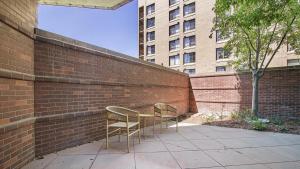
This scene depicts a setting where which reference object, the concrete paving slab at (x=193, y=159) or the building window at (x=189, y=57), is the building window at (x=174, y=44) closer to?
the building window at (x=189, y=57)

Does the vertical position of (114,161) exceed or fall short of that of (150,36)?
it falls short

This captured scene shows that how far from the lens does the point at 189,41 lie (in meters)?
26.0

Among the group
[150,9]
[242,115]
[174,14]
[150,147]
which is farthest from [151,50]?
[150,147]

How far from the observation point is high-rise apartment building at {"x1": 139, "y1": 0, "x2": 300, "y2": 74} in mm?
23453

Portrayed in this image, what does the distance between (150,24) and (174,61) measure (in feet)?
24.4

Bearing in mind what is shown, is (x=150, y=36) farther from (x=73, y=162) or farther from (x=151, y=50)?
(x=73, y=162)

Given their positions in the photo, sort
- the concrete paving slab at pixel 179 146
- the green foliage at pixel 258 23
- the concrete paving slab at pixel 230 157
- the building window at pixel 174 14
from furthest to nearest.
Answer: the building window at pixel 174 14, the green foliage at pixel 258 23, the concrete paving slab at pixel 179 146, the concrete paving slab at pixel 230 157

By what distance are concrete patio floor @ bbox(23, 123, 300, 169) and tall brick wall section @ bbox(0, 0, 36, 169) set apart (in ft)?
1.37

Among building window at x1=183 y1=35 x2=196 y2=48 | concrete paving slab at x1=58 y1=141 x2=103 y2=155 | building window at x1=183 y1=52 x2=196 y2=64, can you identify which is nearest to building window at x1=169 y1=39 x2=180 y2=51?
building window at x1=183 y1=35 x2=196 y2=48

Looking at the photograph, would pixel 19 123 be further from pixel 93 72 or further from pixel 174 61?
pixel 174 61

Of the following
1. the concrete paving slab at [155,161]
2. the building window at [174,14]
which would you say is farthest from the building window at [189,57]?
the concrete paving slab at [155,161]

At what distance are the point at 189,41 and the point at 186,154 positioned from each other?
2345 cm

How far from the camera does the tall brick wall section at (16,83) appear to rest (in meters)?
2.76

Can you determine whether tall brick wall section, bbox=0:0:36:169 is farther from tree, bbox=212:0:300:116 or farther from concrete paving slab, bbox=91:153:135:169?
tree, bbox=212:0:300:116
